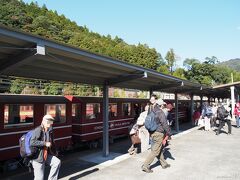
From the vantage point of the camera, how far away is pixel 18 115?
9641 millimetres

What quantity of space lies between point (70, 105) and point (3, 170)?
378 cm

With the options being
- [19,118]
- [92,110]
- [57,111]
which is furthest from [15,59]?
[92,110]

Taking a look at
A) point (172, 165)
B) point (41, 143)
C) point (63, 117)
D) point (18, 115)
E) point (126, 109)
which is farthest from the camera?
point (126, 109)

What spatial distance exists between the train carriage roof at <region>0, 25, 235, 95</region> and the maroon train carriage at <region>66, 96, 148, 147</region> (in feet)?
8.27

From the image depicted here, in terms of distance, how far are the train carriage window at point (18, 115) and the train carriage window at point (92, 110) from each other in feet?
11.5

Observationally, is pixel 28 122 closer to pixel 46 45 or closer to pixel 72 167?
pixel 72 167

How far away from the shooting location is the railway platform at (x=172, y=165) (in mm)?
7895

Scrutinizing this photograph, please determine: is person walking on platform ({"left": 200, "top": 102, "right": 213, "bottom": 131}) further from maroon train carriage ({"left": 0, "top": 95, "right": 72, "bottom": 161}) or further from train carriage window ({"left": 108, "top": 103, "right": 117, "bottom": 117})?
maroon train carriage ({"left": 0, "top": 95, "right": 72, "bottom": 161})

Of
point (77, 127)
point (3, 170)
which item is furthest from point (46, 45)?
point (77, 127)

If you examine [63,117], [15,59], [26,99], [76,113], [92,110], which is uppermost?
[15,59]

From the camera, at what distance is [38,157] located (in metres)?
5.71

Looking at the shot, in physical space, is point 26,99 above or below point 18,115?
above

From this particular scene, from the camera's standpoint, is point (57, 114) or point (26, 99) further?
point (57, 114)

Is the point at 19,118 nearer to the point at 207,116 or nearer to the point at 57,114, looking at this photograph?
the point at 57,114
